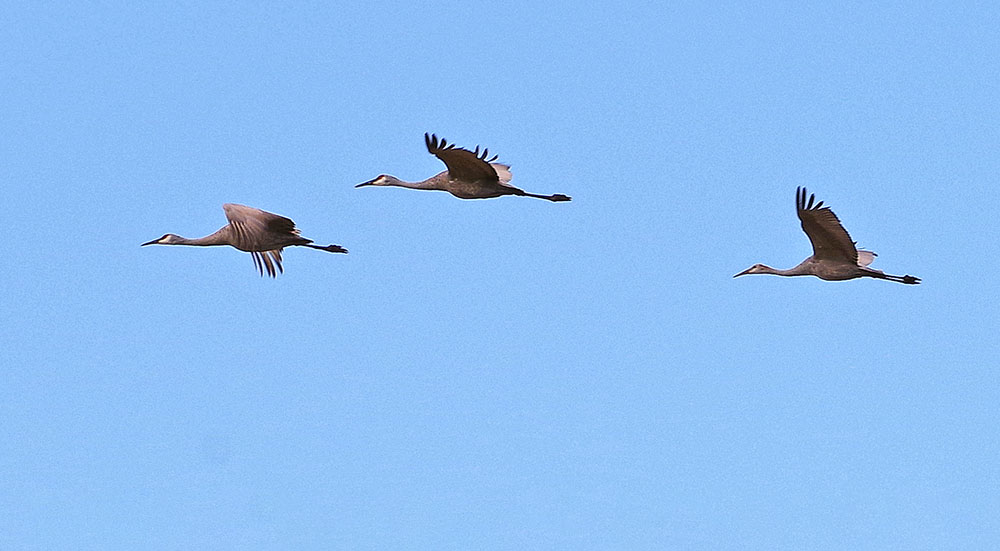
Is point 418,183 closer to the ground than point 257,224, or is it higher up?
higher up

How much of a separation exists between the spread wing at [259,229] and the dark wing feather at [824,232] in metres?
8.42

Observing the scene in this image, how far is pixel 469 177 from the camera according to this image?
3572cm

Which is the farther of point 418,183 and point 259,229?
point 418,183

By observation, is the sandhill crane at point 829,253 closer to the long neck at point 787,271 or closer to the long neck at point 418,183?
the long neck at point 787,271

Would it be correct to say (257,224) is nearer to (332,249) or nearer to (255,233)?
(255,233)

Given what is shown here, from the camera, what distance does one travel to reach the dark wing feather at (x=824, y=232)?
33188mm

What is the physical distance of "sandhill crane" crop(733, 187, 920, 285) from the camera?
3334cm

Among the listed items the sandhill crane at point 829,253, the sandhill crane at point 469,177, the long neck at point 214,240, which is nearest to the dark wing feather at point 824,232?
the sandhill crane at point 829,253

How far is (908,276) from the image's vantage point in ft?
118

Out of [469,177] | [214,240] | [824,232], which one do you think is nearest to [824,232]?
[824,232]

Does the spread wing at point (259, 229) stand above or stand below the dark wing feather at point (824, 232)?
below

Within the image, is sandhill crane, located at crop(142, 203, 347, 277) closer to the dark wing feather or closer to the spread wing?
the spread wing

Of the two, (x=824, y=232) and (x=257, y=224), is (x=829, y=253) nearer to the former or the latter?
(x=824, y=232)

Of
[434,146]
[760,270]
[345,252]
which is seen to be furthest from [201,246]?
[760,270]
